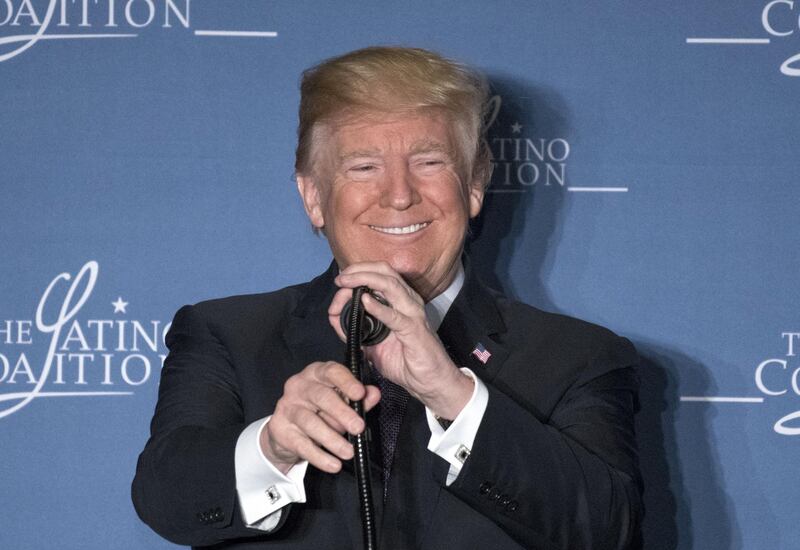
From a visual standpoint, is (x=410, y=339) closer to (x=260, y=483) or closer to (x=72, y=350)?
(x=260, y=483)

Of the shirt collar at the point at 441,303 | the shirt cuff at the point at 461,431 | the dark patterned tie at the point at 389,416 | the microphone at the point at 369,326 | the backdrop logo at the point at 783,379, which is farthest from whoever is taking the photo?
the backdrop logo at the point at 783,379

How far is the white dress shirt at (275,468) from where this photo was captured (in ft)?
5.01

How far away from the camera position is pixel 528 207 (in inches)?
95.3

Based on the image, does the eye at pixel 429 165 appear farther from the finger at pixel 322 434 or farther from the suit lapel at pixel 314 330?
the finger at pixel 322 434

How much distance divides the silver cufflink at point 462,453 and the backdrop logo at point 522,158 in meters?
0.98

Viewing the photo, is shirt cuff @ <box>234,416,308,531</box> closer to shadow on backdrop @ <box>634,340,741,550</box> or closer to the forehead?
the forehead

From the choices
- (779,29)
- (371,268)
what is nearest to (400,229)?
(371,268)

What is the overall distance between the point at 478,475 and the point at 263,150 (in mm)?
1069

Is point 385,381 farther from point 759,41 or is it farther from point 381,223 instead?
point 759,41

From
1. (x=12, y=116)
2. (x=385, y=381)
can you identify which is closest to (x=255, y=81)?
(x=12, y=116)

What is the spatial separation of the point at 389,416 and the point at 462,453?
0.25 m

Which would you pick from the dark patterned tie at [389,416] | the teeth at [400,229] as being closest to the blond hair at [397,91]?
the teeth at [400,229]

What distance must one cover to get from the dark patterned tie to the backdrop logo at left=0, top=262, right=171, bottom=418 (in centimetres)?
77

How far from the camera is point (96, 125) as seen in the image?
2.39m
